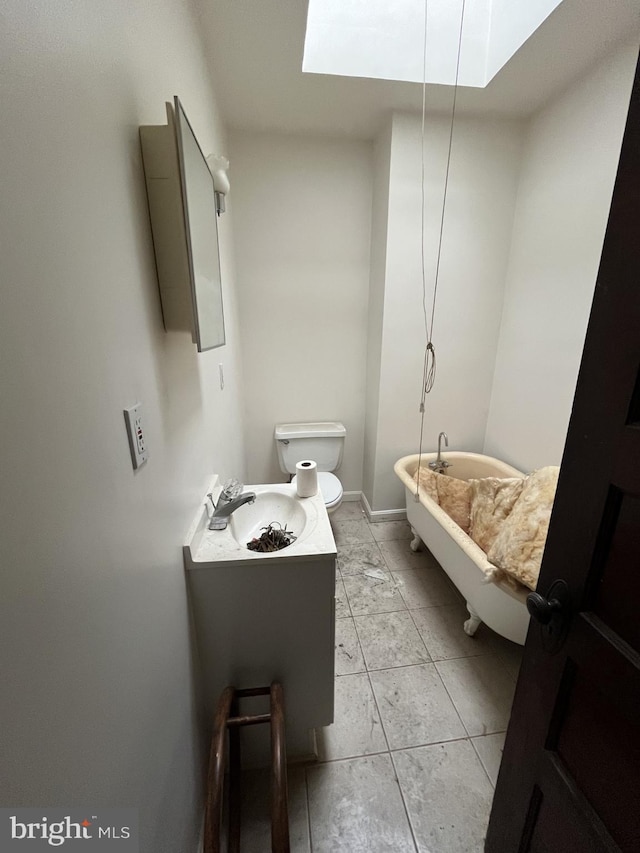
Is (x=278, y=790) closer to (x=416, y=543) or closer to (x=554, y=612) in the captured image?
(x=554, y=612)

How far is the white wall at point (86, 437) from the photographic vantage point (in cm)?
38

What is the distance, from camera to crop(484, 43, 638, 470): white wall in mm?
1539

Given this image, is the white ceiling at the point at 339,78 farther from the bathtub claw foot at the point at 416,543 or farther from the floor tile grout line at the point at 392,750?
the floor tile grout line at the point at 392,750

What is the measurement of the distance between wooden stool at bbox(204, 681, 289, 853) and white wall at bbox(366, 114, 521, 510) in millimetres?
1678

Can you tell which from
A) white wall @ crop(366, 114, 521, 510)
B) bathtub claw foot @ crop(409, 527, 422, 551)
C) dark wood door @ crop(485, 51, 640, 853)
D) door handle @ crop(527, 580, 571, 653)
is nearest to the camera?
dark wood door @ crop(485, 51, 640, 853)

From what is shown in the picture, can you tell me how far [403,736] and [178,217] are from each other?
6.15 feet

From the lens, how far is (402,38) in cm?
162

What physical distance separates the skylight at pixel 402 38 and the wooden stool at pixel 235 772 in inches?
102

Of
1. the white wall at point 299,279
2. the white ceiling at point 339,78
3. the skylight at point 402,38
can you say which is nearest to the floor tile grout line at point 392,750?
the white wall at point 299,279

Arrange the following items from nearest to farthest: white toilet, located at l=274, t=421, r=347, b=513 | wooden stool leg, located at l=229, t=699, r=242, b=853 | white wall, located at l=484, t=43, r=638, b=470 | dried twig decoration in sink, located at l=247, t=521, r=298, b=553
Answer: wooden stool leg, located at l=229, t=699, r=242, b=853
dried twig decoration in sink, located at l=247, t=521, r=298, b=553
white wall, located at l=484, t=43, r=638, b=470
white toilet, located at l=274, t=421, r=347, b=513

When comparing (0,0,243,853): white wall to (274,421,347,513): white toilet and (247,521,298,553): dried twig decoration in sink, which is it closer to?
(247,521,298,553): dried twig decoration in sink

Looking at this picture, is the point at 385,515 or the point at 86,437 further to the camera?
the point at 385,515

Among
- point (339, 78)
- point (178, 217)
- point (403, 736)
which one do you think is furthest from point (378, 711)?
point (339, 78)

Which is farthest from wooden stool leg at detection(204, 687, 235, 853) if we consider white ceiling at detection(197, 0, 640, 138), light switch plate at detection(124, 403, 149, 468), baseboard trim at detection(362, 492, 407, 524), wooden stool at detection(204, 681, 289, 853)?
white ceiling at detection(197, 0, 640, 138)
